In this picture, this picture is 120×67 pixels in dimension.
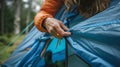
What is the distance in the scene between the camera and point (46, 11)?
1992 mm

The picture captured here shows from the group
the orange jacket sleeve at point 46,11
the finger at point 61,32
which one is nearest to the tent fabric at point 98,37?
the finger at point 61,32

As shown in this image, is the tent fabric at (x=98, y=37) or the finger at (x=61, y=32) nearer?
the tent fabric at (x=98, y=37)

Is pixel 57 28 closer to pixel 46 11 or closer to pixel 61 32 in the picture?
pixel 61 32

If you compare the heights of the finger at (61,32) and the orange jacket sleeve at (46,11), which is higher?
the orange jacket sleeve at (46,11)

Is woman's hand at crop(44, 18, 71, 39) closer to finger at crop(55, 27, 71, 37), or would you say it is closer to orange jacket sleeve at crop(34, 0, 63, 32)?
finger at crop(55, 27, 71, 37)

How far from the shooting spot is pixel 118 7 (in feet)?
5.59

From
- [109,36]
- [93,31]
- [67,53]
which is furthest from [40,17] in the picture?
[109,36]

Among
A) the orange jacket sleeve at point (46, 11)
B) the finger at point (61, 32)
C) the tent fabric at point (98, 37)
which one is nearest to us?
the tent fabric at point (98, 37)

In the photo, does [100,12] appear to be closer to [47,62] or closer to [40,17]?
[40,17]

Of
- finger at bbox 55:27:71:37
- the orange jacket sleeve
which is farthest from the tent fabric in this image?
the orange jacket sleeve

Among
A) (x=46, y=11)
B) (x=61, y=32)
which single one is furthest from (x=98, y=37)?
(x=46, y=11)

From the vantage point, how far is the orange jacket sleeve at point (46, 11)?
1905mm

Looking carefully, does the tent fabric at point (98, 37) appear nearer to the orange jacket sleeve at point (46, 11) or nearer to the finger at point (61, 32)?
the finger at point (61, 32)

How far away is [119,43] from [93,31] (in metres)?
0.19
